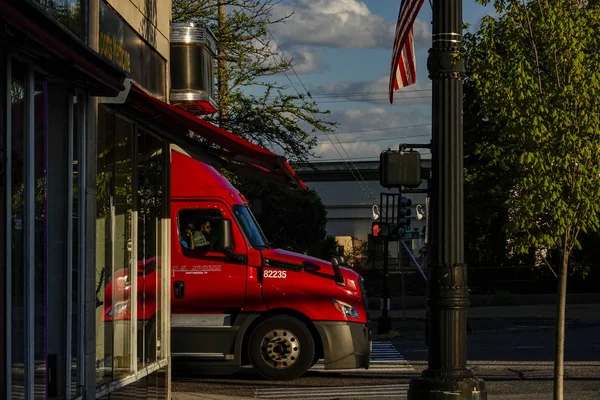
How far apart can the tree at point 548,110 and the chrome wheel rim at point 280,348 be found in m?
5.50

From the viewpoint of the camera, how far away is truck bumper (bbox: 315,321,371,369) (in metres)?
14.8

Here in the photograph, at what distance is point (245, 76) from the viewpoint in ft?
89.9

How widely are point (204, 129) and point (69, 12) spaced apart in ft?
5.64

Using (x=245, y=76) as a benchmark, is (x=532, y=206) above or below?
→ below

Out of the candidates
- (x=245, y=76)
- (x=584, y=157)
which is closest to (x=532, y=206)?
(x=584, y=157)

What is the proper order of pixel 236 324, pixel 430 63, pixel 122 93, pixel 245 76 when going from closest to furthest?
pixel 122 93, pixel 430 63, pixel 236 324, pixel 245 76

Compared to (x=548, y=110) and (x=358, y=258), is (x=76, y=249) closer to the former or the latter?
(x=548, y=110)

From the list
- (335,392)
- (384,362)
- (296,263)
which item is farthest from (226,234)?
(384,362)

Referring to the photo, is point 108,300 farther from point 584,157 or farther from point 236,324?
point 236,324

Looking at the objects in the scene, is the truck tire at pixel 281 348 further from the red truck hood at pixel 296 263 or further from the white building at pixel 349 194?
the white building at pixel 349 194

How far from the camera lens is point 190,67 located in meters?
11.8

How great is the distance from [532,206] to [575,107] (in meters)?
1.00

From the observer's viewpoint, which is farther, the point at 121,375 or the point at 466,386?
the point at 121,375

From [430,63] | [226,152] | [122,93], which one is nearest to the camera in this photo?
[122,93]
